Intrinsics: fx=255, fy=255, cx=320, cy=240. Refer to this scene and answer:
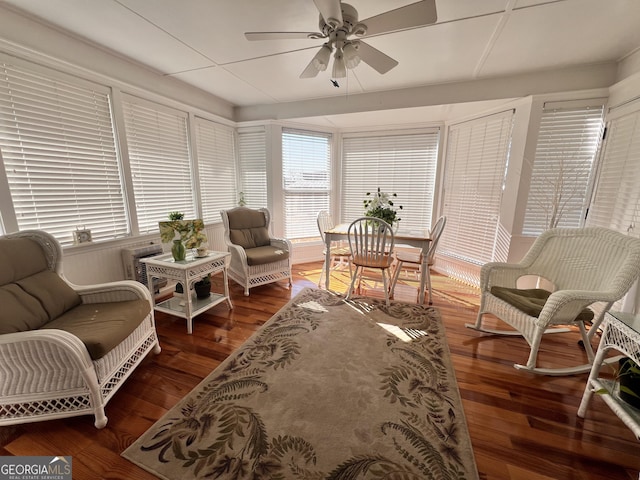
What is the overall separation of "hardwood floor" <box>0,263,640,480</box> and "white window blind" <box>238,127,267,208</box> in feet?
7.77

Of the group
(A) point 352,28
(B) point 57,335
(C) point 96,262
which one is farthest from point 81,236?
(A) point 352,28

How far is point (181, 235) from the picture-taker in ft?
7.95

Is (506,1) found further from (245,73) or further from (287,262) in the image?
(287,262)

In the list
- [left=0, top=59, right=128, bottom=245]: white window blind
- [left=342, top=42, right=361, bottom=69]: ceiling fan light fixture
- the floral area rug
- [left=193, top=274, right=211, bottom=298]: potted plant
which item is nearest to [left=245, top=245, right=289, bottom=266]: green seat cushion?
[left=193, top=274, right=211, bottom=298]: potted plant

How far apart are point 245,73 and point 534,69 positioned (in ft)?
10.1

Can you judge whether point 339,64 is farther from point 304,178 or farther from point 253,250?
point 304,178

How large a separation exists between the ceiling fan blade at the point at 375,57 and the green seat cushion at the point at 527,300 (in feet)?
6.45

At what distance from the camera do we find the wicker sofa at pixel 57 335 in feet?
4.22

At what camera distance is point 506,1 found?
1666mm

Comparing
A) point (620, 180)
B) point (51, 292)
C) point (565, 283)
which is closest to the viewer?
point (51, 292)

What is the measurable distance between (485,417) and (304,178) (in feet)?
12.1

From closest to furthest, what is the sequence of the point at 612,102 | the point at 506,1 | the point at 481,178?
the point at 506,1 → the point at 612,102 → the point at 481,178

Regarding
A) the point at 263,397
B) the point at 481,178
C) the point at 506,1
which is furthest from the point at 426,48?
the point at 263,397

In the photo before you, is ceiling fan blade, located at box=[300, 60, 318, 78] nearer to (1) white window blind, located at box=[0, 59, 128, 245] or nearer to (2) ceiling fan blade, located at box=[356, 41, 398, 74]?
(2) ceiling fan blade, located at box=[356, 41, 398, 74]
